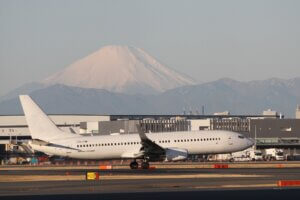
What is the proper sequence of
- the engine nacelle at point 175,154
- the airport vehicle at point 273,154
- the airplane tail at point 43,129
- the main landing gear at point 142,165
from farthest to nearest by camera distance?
the airport vehicle at point 273,154 < the airplane tail at point 43,129 < the engine nacelle at point 175,154 < the main landing gear at point 142,165

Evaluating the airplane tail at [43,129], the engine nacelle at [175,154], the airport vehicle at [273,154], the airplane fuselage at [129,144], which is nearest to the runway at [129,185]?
the engine nacelle at [175,154]

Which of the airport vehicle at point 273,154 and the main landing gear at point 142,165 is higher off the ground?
the airport vehicle at point 273,154

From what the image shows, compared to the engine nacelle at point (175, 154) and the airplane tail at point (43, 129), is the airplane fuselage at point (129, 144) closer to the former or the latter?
the airplane tail at point (43, 129)

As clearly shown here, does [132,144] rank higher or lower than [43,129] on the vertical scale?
lower

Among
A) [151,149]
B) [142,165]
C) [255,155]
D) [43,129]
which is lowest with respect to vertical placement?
[142,165]

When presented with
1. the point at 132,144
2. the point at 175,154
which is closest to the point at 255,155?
the point at 132,144

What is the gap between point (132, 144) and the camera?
103312 millimetres

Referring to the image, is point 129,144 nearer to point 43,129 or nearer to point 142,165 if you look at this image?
point 142,165

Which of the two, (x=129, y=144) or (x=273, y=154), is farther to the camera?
(x=273, y=154)

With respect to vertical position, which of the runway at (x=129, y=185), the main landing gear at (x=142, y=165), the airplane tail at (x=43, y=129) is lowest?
the runway at (x=129, y=185)

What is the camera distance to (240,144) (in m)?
107

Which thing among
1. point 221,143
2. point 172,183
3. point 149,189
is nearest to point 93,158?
point 221,143

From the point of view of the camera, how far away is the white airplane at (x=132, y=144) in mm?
101125

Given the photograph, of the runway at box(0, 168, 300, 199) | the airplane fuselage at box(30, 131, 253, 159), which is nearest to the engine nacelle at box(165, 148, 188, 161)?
the airplane fuselage at box(30, 131, 253, 159)
